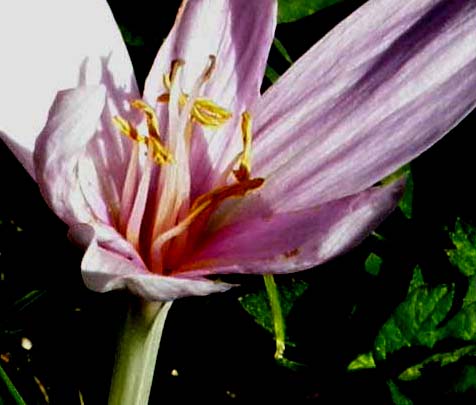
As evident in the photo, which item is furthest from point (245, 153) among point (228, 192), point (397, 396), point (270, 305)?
point (397, 396)

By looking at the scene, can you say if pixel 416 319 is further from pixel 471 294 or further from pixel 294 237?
pixel 294 237

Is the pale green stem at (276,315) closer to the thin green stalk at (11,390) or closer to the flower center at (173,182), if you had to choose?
the flower center at (173,182)

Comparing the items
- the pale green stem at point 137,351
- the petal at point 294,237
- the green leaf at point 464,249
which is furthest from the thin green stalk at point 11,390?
the green leaf at point 464,249

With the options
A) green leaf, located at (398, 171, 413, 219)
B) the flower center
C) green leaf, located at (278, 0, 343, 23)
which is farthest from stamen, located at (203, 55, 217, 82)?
green leaf, located at (398, 171, 413, 219)

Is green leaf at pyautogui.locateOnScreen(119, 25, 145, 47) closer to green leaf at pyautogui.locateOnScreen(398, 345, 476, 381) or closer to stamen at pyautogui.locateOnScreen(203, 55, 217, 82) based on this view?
stamen at pyautogui.locateOnScreen(203, 55, 217, 82)

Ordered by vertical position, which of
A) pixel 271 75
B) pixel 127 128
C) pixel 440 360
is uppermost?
pixel 127 128

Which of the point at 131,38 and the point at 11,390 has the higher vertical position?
the point at 131,38
